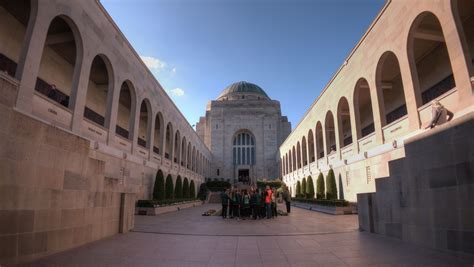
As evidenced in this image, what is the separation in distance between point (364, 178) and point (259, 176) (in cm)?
3906

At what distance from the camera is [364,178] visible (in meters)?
19.3

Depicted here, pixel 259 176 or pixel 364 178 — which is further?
pixel 259 176

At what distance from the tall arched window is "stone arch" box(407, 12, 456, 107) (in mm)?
42778

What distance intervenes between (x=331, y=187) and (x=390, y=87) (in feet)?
30.4

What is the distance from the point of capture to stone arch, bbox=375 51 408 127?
17734 millimetres

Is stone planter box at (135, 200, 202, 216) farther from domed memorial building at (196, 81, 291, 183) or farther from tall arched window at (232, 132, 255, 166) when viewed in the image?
tall arched window at (232, 132, 255, 166)

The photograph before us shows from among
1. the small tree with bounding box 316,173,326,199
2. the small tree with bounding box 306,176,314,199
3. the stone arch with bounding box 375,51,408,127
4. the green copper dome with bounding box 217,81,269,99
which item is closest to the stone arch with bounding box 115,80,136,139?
the stone arch with bounding box 375,51,408,127

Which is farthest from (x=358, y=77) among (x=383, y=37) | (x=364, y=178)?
(x=364, y=178)

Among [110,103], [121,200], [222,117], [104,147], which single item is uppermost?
[222,117]

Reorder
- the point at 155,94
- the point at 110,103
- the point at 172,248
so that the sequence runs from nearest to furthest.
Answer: the point at 172,248
the point at 110,103
the point at 155,94

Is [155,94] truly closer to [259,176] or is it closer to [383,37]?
[383,37]

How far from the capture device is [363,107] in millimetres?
28672

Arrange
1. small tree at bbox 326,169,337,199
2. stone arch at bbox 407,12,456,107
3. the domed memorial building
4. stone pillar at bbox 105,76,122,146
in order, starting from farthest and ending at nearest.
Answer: the domed memorial building → small tree at bbox 326,169,337,199 → stone pillar at bbox 105,76,122,146 → stone arch at bbox 407,12,456,107

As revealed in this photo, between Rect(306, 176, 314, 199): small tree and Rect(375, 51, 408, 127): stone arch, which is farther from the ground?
Rect(375, 51, 408, 127): stone arch
